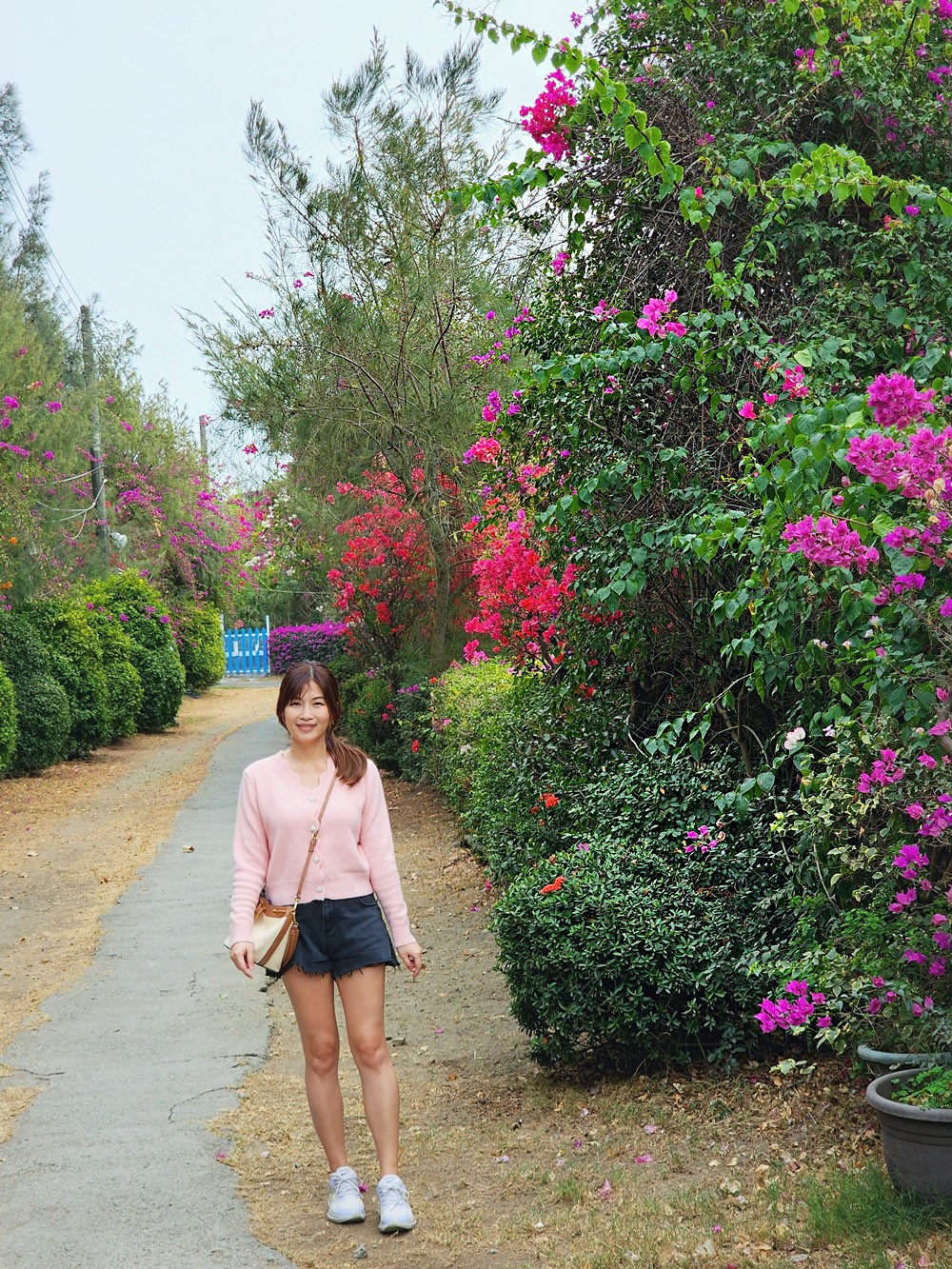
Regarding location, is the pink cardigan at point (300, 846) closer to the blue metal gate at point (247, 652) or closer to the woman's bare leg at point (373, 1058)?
the woman's bare leg at point (373, 1058)

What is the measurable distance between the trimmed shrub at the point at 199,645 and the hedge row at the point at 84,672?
5440 mm

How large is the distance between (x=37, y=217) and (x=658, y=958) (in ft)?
65.5

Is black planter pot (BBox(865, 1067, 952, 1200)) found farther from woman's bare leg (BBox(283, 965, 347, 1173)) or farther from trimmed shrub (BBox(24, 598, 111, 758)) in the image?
trimmed shrub (BBox(24, 598, 111, 758))

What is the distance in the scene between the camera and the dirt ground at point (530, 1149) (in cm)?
361

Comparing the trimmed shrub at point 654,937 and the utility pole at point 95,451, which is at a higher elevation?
the utility pole at point 95,451

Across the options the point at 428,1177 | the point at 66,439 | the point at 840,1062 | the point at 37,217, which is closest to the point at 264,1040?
the point at 428,1177

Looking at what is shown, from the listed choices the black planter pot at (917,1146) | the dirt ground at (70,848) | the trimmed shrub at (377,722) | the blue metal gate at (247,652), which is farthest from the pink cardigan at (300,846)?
the blue metal gate at (247,652)

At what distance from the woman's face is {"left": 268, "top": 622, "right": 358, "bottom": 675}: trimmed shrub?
862 inches

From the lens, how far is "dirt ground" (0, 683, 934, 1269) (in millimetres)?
3611

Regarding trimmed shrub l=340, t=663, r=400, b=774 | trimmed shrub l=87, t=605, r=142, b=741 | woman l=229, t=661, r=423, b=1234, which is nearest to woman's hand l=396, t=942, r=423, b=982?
woman l=229, t=661, r=423, b=1234

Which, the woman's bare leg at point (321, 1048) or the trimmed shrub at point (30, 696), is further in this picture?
the trimmed shrub at point (30, 696)

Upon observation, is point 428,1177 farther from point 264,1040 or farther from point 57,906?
point 57,906

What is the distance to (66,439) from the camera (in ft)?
53.9

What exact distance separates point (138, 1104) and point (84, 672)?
13.1 metres
